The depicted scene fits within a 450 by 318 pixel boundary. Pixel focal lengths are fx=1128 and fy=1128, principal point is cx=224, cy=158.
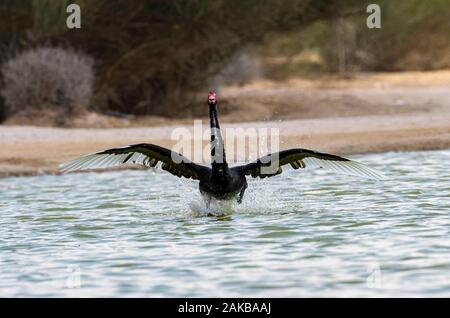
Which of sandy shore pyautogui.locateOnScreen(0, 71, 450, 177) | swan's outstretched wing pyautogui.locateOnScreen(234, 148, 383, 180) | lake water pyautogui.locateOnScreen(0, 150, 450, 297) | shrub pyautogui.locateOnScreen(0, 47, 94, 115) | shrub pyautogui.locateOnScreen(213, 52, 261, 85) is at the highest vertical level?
shrub pyautogui.locateOnScreen(213, 52, 261, 85)

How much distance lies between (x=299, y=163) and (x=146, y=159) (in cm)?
172

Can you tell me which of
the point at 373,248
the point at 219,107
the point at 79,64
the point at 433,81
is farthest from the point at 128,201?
the point at 433,81

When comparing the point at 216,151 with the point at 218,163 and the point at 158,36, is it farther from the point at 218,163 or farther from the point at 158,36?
the point at 158,36

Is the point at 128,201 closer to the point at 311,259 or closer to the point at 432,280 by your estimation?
the point at 311,259

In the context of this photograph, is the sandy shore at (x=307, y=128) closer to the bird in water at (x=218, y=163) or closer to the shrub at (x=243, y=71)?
the shrub at (x=243, y=71)

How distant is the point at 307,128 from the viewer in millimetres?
21250

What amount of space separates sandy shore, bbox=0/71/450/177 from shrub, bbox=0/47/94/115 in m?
1.35

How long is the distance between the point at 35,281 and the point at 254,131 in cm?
1191

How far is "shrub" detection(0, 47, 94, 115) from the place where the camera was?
21969 mm

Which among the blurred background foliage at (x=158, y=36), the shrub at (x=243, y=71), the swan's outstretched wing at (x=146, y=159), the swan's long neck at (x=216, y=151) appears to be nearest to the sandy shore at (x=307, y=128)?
the blurred background foliage at (x=158, y=36)

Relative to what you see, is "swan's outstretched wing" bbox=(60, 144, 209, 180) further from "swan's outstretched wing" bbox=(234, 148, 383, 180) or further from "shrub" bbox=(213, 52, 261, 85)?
"shrub" bbox=(213, 52, 261, 85)

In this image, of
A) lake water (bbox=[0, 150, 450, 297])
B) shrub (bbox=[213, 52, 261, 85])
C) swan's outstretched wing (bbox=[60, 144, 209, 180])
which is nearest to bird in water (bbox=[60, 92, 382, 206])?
swan's outstretched wing (bbox=[60, 144, 209, 180])

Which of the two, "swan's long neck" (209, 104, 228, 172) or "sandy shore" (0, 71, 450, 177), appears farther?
"sandy shore" (0, 71, 450, 177)

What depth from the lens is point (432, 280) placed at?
911 centimetres
